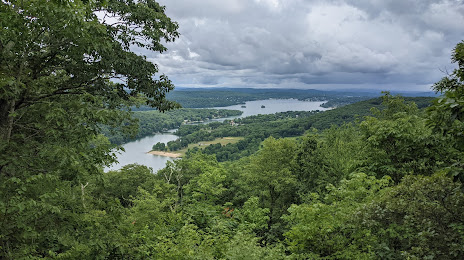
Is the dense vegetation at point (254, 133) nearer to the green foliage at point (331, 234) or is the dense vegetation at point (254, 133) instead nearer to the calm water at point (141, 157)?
the calm water at point (141, 157)

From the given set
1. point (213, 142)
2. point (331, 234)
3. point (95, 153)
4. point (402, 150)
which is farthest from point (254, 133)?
point (95, 153)

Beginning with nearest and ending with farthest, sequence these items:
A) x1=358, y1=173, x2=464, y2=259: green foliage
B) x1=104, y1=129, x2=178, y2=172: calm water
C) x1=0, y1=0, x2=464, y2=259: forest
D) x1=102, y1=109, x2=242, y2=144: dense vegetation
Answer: x1=358, y1=173, x2=464, y2=259: green foliage → x1=0, y1=0, x2=464, y2=259: forest → x1=104, y1=129, x2=178, y2=172: calm water → x1=102, y1=109, x2=242, y2=144: dense vegetation

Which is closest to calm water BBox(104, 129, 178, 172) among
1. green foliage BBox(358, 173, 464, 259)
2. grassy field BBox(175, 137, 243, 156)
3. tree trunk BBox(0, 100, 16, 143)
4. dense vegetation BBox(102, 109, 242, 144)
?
dense vegetation BBox(102, 109, 242, 144)

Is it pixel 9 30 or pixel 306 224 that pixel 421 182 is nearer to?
pixel 306 224

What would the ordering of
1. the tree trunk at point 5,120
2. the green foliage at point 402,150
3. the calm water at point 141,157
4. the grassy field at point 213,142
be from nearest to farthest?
the tree trunk at point 5,120 < the green foliage at point 402,150 < the calm water at point 141,157 < the grassy field at point 213,142

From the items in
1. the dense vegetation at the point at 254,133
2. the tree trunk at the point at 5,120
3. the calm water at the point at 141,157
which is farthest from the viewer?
the dense vegetation at the point at 254,133

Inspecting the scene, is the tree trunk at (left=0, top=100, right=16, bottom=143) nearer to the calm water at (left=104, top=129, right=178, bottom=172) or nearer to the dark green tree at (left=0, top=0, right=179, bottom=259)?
the dark green tree at (left=0, top=0, right=179, bottom=259)

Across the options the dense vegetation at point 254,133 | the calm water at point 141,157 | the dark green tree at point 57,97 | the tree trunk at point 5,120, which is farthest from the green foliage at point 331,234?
the dense vegetation at point 254,133

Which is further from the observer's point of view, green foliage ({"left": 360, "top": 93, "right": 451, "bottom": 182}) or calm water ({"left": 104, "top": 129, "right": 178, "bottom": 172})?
calm water ({"left": 104, "top": 129, "right": 178, "bottom": 172})

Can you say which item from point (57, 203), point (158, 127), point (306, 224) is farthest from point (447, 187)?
point (158, 127)

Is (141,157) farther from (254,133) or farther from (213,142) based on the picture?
(254,133)

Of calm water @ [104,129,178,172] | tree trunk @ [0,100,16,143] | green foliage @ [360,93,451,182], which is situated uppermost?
tree trunk @ [0,100,16,143]

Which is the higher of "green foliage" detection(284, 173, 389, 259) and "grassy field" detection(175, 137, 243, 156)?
"green foliage" detection(284, 173, 389, 259)
